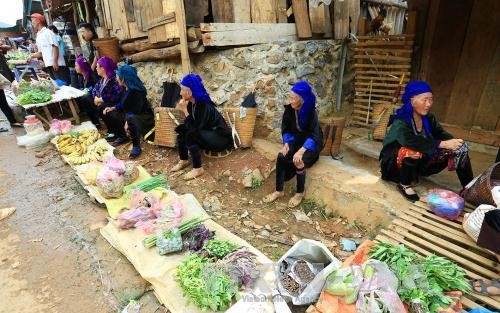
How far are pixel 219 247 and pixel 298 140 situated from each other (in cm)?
179

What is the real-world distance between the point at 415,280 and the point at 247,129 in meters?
3.04

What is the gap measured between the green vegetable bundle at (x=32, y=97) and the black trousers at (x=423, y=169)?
264 inches

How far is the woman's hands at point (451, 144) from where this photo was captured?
3.03 metres

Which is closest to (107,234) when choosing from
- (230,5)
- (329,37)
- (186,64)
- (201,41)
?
(186,64)

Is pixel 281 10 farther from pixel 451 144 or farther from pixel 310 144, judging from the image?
pixel 451 144

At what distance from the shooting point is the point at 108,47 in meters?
6.37

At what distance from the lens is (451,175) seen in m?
3.93

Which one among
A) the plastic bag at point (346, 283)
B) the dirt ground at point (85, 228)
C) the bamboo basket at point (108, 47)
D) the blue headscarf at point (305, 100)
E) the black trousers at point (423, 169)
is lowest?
the dirt ground at point (85, 228)

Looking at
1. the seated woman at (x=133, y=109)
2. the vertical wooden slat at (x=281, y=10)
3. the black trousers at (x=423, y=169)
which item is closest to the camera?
the black trousers at (x=423, y=169)

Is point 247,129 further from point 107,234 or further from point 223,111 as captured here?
point 107,234

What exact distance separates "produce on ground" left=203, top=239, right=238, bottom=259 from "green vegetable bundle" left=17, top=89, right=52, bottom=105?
5331mm

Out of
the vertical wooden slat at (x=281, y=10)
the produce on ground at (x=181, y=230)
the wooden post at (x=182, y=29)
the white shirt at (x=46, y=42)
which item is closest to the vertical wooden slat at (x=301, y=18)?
the vertical wooden slat at (x=281, y=10)

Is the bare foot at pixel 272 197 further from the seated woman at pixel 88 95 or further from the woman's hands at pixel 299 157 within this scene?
the seated woman at pixel 88 95

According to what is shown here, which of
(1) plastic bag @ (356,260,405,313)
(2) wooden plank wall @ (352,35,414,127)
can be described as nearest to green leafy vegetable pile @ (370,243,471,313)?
(1) plastic bag @ (356,260,405,313)
